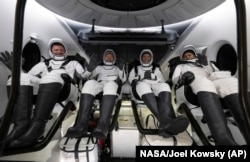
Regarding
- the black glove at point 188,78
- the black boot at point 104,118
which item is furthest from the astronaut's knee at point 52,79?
the black glove at point 188,78

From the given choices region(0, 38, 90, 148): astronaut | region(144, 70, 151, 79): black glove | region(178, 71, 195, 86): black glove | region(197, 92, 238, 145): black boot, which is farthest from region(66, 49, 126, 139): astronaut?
region(197, 92, 238, 145): black boot

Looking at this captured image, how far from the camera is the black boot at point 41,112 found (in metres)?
A: 1.30

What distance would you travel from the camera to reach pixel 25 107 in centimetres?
146

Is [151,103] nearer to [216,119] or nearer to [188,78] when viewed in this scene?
[188,78]

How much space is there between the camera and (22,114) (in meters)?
1.43

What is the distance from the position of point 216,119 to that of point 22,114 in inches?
51.5

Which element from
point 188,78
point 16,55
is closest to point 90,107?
point 188,78

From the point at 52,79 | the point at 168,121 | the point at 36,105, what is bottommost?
the point at 168,121

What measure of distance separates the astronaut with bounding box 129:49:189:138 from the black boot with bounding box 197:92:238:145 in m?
0.16

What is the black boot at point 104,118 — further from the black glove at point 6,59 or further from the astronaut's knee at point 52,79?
the black glove at point 6,59

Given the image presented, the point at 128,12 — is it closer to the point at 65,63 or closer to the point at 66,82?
the point at 65,63

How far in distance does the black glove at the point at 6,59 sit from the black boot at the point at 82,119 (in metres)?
0.80

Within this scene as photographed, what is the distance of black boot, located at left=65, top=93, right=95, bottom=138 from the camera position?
146 centimetres

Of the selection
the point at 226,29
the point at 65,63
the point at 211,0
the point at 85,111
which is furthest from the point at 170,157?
the point at 226,29
